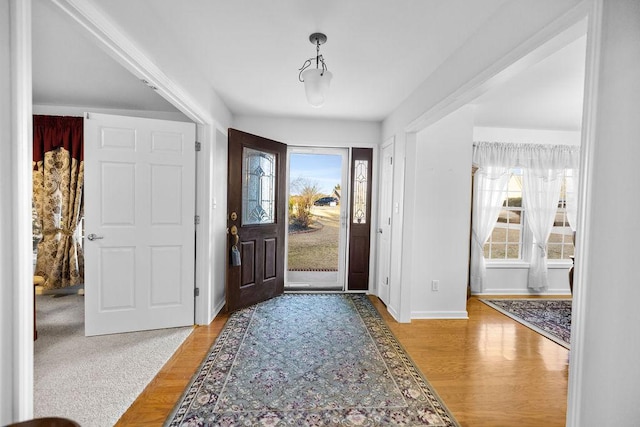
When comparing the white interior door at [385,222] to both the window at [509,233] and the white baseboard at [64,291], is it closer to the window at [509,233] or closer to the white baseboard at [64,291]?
the window at [509,233]

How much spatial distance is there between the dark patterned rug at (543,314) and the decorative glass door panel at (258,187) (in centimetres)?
322

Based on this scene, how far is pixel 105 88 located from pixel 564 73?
437cm

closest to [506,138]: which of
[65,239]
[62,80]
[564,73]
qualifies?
[564,73]

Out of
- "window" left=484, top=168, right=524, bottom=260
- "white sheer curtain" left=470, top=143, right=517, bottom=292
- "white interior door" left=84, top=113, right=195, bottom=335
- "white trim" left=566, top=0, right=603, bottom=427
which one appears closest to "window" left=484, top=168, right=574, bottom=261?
"window" left=484, top=168, right=524, bottom=260

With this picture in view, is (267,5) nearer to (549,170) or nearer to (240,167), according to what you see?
(240,167)

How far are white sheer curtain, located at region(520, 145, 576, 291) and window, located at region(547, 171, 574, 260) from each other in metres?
0.27

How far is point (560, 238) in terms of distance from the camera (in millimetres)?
4781

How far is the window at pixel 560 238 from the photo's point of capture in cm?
475

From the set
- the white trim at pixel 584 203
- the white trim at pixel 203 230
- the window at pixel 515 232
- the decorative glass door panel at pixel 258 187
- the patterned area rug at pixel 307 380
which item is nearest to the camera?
the white trim at pixel 584 203

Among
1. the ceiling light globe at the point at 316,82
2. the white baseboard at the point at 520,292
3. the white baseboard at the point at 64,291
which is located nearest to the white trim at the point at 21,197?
→ the ceiling light globe at the point at 316,82

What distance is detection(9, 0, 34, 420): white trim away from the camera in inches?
41.2

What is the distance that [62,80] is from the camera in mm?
3051

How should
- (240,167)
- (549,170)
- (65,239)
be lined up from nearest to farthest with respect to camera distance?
(240,167) < (65,239) < (549,170)

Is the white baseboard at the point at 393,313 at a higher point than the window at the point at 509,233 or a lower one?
lower
